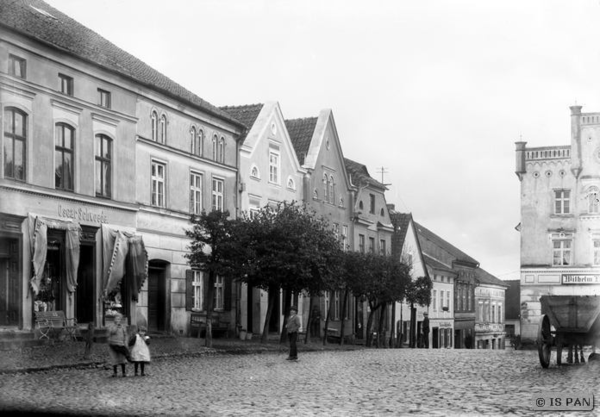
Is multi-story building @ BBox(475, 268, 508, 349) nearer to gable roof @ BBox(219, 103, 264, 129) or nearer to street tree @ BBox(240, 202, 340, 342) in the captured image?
gable roof @ BBox(219, 103, 264, 129)

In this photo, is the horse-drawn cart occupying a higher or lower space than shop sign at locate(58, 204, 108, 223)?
lower

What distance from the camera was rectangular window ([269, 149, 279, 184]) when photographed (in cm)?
3767

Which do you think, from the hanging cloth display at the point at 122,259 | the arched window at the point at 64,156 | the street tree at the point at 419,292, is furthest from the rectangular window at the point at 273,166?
the arched window at the point at 64,156

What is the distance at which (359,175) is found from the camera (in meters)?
49.4

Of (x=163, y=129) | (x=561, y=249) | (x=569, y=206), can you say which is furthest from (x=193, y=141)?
(x=561, y=249)

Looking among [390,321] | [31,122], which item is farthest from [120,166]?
[390,321]

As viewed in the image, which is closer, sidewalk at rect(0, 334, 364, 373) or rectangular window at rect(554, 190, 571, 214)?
rectangular window at rect(554, 190, 571, 214)

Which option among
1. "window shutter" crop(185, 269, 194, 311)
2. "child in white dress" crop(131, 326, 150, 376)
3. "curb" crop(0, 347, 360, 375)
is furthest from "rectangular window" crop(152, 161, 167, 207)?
"child in white dress" crop(131, 326, 150, 376)

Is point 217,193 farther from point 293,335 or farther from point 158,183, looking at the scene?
point 293,335

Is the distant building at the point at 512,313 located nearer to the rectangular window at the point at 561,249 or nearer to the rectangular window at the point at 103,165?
the rectangular window at the point at 103,165

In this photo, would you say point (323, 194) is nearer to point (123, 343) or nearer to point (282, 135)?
point (282, 135)

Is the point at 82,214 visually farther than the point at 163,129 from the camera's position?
No

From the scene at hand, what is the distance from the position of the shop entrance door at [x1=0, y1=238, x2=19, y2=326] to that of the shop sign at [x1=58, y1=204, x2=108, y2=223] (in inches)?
75.1

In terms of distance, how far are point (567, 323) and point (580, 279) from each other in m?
1.99
